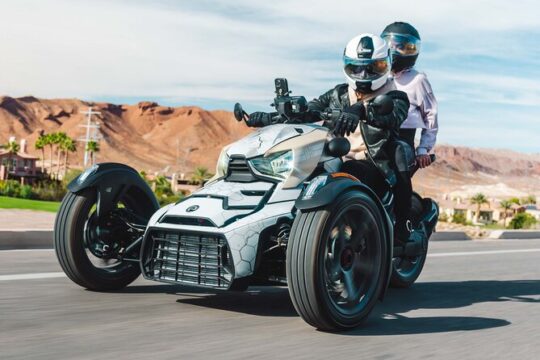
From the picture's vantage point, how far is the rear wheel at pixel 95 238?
6.54 meters

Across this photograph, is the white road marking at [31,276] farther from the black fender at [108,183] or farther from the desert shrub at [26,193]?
the desert shrub at [26,193]

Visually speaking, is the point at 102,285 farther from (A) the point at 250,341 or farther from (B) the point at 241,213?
(A) the point at 250,341

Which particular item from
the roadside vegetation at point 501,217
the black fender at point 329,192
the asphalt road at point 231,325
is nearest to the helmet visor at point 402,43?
the asphalt road at point 231,325

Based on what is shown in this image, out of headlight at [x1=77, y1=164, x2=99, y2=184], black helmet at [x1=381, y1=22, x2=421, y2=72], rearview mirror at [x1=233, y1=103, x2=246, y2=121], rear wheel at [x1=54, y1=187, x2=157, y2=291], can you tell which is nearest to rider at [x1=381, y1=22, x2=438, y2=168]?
black helmet at [x1=381, y1=22, x2=421, y2=72]

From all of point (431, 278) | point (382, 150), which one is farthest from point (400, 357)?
point (431, 278)

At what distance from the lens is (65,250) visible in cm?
652

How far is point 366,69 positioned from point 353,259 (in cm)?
162

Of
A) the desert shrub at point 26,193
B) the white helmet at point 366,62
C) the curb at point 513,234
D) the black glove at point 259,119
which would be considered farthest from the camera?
the desert shrub at point 26,193

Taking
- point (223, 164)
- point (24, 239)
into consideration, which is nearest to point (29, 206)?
point (24, 239)

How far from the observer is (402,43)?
7.99 metres

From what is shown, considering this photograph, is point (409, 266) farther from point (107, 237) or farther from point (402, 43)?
point (107, 237)

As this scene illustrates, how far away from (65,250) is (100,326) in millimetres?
1255

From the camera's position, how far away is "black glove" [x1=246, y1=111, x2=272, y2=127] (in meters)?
7.05

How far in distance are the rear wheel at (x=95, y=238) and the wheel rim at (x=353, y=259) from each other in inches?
67.2
